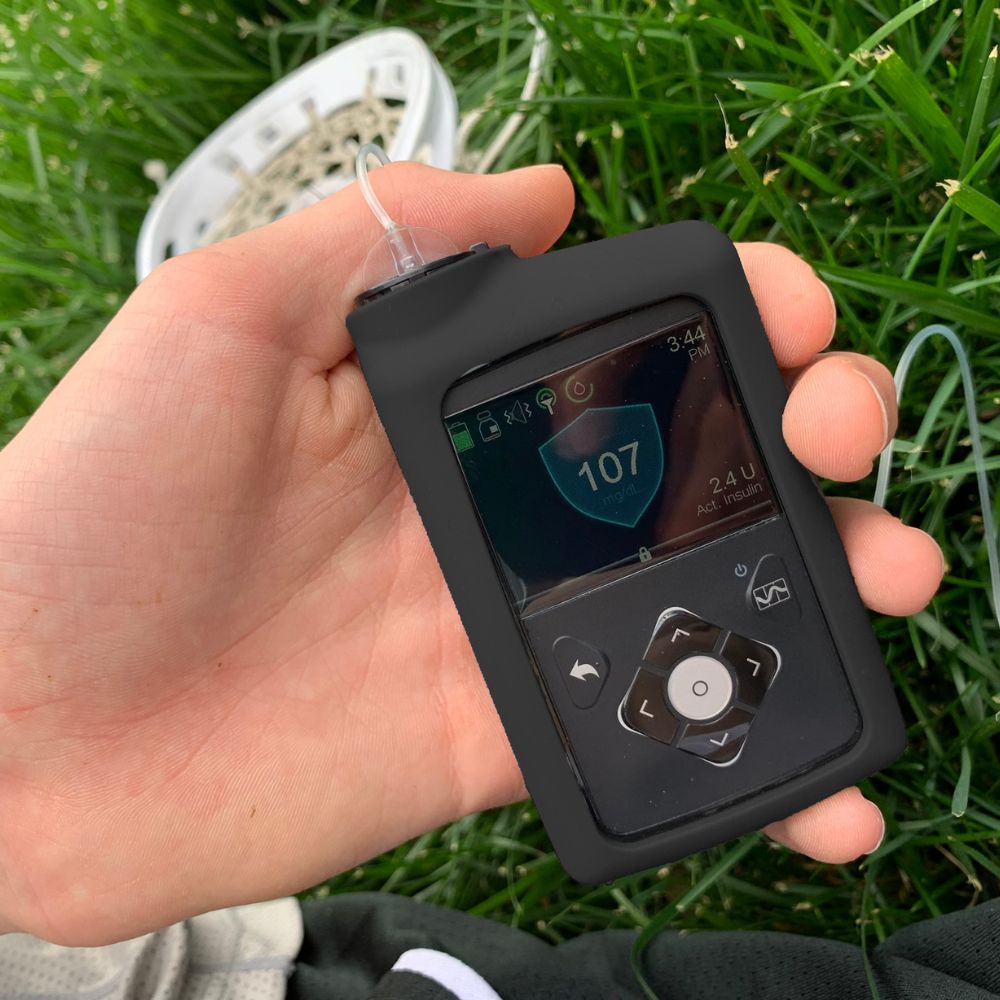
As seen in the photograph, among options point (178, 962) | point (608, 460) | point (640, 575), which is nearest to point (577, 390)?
point (608, 460)

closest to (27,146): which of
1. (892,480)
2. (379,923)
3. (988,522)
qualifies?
(379,923)

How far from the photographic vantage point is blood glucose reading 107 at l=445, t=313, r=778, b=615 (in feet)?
3.34

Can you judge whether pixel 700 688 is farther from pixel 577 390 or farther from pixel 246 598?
pixel 246 598

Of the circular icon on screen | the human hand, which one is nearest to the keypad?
the human hand

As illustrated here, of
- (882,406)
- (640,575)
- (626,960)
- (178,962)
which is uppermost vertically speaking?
(882,406)

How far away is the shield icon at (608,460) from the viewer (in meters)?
1.02

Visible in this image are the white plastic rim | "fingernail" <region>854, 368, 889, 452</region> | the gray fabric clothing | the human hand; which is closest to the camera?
"fingernail" <region>854, 368, 889, 452</region>

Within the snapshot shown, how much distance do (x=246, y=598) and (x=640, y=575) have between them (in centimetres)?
44

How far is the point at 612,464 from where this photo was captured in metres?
1.03

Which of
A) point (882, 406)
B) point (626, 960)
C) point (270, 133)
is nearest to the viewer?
point (882, 406)

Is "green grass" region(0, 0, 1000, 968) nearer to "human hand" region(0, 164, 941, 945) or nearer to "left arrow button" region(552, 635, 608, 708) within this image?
"human hand" region(0, 164, 941, 945)

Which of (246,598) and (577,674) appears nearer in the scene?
(577,674)

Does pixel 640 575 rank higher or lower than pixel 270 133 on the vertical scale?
lower

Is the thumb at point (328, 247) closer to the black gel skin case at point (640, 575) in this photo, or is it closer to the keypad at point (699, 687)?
the black gel skin case at point (640, 575)
